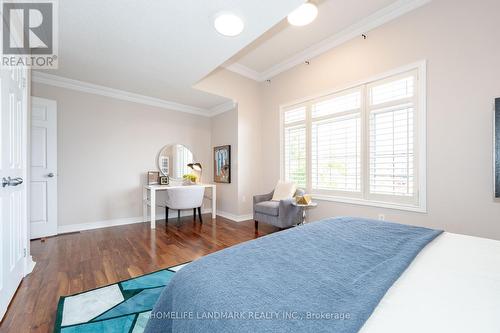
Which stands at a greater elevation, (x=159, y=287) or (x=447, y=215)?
(x=447, y=215)

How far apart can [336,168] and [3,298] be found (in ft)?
12.3

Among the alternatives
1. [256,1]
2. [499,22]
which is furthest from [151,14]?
[499,22]

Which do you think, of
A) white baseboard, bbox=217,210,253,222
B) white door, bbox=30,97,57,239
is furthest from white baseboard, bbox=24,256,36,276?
white baseboard, bbox=217,210,253,222

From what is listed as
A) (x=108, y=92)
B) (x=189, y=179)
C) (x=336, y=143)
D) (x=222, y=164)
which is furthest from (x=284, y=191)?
(x=108, y=92)

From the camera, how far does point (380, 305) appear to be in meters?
0.68

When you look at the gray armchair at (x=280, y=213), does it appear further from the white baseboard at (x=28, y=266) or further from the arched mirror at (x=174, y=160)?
the white baseboard at (x=28, y=266)

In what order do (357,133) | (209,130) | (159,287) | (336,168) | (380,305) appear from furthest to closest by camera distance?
(209,130) → (336,168) → (357,133) → (159,287) → (380,305)

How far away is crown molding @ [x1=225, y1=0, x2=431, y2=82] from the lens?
2.71 meters

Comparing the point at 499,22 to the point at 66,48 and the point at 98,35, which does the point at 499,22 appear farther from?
the point at 66,48

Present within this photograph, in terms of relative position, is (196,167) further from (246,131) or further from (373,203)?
(373,203)

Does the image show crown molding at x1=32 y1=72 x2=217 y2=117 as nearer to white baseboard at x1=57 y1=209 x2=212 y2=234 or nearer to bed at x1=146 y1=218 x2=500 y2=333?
white baseboard at x1=57 y1=209 x2=212 y2=234

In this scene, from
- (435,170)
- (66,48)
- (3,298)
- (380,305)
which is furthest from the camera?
(66,48)

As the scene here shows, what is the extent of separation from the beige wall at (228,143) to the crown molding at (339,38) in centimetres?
90

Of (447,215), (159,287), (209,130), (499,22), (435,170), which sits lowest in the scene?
(159,287)
